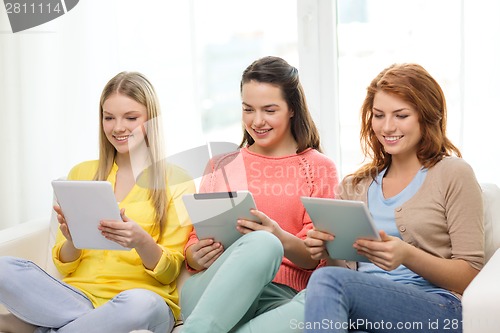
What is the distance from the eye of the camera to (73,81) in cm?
323

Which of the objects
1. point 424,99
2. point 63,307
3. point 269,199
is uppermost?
point 424,99

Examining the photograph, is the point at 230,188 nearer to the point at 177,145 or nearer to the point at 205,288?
the point at 205,288

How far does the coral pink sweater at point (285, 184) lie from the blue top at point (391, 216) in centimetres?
20

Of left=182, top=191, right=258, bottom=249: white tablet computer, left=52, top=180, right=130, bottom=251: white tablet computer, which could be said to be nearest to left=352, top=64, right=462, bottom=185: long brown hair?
left=182, top=191, right=258, bottom=249: white tablet computer

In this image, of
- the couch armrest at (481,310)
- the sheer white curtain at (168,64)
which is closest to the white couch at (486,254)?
the couch armrest at (481,310)

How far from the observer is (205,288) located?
209 centimetres

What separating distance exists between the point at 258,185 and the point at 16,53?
1.51 m

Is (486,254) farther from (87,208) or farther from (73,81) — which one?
(73,81)

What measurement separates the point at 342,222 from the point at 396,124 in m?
0.33

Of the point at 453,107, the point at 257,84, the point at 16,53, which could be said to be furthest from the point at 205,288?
the point at 16,53

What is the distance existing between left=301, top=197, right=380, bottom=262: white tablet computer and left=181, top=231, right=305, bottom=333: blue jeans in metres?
0.13

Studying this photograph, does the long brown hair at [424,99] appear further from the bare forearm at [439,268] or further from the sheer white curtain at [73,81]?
the sheer white curtain at [73,81]

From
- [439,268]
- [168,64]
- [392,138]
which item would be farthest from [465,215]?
[168,64]

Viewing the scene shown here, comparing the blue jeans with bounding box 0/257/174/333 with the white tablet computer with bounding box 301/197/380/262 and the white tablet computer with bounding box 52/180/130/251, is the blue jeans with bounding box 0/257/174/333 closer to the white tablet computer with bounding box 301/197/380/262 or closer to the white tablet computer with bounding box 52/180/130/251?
the white tablet computer with bounding box 52/180/130/251
